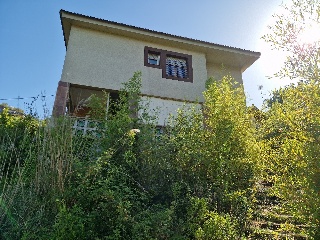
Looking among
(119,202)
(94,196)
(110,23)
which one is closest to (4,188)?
(94,196)

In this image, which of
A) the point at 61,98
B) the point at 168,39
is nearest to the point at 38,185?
the point at 61,98

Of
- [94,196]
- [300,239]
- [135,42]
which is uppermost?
[135,42]

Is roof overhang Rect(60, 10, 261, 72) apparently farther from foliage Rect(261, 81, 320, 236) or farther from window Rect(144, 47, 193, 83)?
foliage Rect(261, 81, 320, 236)

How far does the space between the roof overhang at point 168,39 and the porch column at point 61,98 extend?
2751 mm

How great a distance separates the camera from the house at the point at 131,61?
10.1 m

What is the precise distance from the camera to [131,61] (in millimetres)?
10922

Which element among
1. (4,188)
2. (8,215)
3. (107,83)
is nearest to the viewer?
A: (8,215)

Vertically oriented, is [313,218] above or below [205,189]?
below

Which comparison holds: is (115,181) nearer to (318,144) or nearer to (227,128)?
(227,128)

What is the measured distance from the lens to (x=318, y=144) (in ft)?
11.7

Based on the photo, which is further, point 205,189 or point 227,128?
point 227,128

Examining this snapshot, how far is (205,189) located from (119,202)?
1.54 meters

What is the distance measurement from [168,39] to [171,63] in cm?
101

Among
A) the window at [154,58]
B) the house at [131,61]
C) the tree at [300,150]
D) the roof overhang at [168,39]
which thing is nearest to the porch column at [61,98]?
the house at [131,61]
